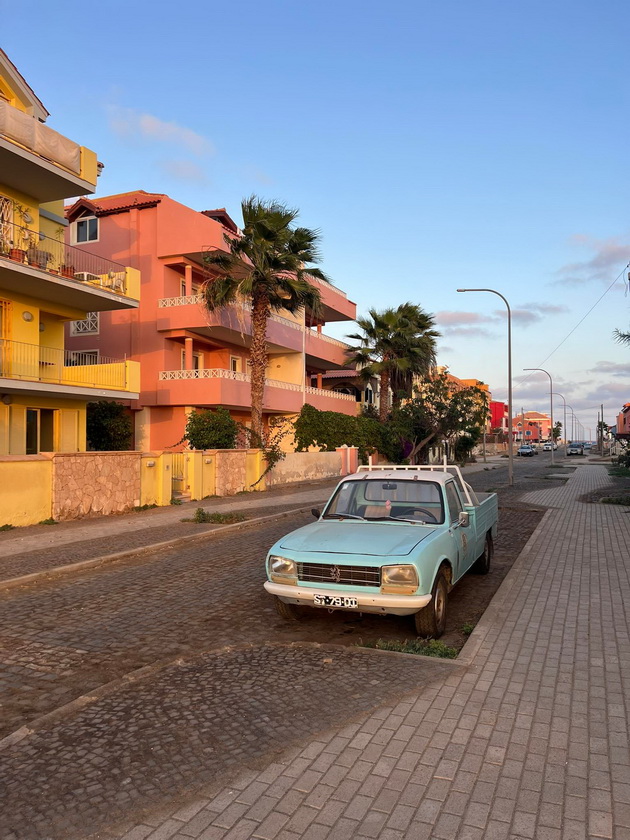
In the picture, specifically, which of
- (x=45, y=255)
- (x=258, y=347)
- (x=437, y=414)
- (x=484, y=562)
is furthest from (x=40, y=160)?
(x=437, y=414)

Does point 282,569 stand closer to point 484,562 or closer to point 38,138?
point 484,562

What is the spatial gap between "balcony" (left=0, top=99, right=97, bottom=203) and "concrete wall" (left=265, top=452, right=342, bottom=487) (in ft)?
41.6

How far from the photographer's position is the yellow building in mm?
17312

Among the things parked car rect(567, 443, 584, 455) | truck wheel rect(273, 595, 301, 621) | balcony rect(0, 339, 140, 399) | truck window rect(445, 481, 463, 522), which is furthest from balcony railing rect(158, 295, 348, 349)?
parked car rect(567, 443, 584, 455)

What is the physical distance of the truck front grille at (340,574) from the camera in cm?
557

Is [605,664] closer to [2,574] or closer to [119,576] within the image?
[119,576]

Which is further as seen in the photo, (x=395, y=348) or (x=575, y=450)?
(x=575, y=450)

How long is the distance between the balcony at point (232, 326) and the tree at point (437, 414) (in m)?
6.41

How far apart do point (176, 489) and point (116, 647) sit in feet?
46.7

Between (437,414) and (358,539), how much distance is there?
3218 cm

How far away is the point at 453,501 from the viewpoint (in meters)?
7.41

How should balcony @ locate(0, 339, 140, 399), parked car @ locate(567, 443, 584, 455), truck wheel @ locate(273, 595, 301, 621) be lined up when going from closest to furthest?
truck wheel @ locate(273, 595, 301, 621)
balcony @ locate(0, 339, 140, 399)
parked car @ locate(567, 443, 584, 455)

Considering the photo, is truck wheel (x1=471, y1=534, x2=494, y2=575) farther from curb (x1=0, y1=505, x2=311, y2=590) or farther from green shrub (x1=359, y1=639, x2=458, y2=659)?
curb (x1=0, y1=505, x2=311, y2=590)

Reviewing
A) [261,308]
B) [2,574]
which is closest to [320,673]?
[2,574]
